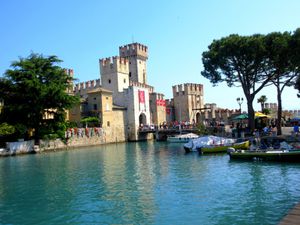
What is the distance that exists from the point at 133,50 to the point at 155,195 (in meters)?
53.3

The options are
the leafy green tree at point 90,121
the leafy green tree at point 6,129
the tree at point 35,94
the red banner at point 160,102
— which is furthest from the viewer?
the red banner at point 160,102

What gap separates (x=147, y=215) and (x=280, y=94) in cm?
2531

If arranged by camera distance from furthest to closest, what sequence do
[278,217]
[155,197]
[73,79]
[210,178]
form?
[73,79] < [210,178] < [155,197] < [278,217]

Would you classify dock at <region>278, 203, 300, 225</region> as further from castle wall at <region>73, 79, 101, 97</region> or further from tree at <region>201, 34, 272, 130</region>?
castle wall at <region>73, 79, 101, 97</region>

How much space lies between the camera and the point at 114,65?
58.7m

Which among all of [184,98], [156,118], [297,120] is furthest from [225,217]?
[184,98]

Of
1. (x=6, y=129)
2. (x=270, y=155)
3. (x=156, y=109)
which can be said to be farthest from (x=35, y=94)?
(x=156, y=109)

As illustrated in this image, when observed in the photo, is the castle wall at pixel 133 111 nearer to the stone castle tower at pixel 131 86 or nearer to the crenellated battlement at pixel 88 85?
the stone castle tower at pixel 131 86

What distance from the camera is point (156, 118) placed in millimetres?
62688

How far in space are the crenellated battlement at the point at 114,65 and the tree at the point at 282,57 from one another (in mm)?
30471

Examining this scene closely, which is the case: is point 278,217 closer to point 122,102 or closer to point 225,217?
point 225,217

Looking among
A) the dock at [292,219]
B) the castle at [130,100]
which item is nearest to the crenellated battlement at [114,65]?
the castle at [130,100]

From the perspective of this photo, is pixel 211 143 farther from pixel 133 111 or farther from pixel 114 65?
pixel 114 65

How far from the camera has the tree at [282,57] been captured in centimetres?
3097
